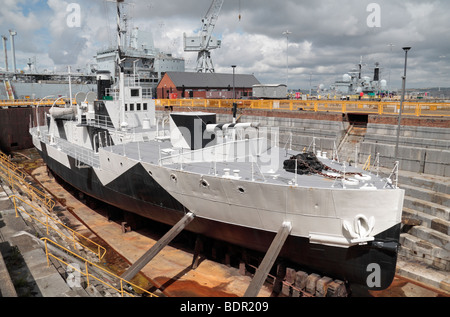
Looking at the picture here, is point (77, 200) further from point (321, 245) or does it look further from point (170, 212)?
point (321, 245)

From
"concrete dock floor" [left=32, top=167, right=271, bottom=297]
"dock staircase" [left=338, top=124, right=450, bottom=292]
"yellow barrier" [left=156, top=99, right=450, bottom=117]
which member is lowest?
"concrete dock floor" [left=32, top=167, right=271, bottom=297]

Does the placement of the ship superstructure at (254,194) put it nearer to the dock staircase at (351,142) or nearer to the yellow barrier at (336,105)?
the dock staircase at (351,142)

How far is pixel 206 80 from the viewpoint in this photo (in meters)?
57.6

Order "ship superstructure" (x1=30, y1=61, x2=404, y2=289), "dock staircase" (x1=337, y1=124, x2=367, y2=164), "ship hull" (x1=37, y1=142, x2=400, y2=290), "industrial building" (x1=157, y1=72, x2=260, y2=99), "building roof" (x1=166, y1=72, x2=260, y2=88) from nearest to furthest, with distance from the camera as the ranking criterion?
"ship superstructure" (x1=30, y1=61, x2=404, y2=289), "ship hull" (x1=37, y1=142, x2=400, y2=290), "dock staircase" (x1=337, y1=124, x2=367, y2=164), "industrial building" (x1=157, y1=72, x2=260, y2=99), "building roof" (x1=166, y1=72, x2=260, y2=88)

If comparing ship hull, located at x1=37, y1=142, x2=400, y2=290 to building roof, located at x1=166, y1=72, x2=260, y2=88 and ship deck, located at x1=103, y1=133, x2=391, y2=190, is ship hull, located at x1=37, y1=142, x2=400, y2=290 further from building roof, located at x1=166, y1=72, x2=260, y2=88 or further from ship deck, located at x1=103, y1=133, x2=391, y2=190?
building roof, located at x1=166, y1=72, x2=260, y2=88

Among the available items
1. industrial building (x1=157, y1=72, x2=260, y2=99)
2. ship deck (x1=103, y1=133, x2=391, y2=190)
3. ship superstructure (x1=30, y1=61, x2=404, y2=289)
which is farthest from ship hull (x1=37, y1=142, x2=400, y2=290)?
industrial building (x1=157, y1=72, x2=260, y2=99)

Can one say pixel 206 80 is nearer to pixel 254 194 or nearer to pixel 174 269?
pixel 174 269

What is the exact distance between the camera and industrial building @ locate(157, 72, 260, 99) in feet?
173

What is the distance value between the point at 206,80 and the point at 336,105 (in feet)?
114

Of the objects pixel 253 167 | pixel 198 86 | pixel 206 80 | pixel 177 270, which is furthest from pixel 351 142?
pixel 206 80

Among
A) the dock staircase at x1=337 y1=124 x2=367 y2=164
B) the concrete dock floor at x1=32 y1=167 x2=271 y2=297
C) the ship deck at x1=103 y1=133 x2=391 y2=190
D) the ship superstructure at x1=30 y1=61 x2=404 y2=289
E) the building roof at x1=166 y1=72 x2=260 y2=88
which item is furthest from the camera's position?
the building roof at x1=166 y1=72 x2=260 y2=88

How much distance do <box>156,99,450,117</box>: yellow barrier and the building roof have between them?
15481 millimetres

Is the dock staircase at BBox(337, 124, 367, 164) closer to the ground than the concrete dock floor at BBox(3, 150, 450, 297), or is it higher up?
higher up
